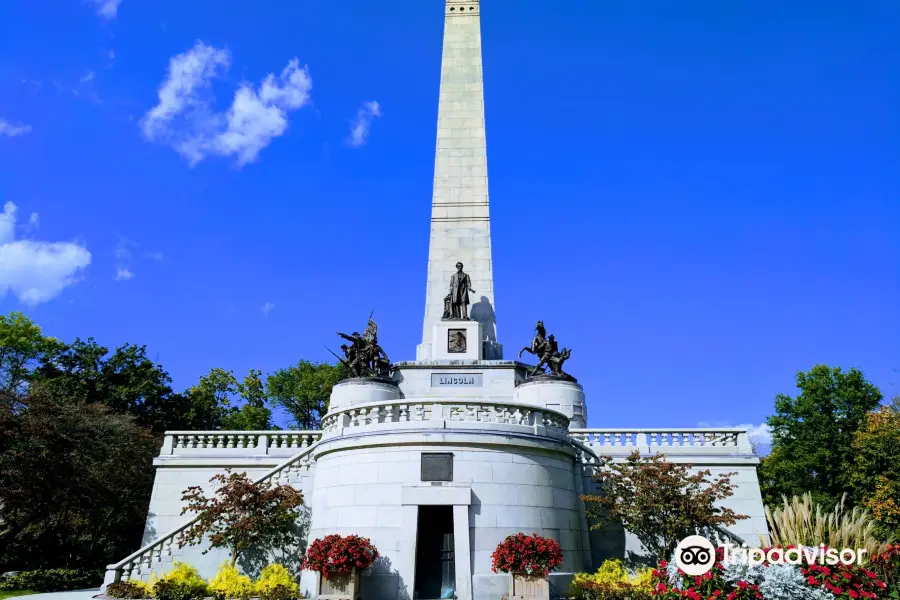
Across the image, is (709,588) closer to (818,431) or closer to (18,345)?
(818,431)

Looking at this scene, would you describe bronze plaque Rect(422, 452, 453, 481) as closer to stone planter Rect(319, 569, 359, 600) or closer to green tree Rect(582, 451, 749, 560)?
stone planter Rect(319, 569, 359, 600)

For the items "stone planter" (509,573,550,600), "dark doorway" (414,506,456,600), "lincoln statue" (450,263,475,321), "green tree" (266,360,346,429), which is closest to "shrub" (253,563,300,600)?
"dark doorway" (414,506,456,600)

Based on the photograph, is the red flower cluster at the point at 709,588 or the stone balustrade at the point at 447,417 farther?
the stone balustrade at the point at 447,417

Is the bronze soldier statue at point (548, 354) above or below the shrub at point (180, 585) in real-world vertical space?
above

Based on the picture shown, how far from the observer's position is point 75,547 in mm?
26219

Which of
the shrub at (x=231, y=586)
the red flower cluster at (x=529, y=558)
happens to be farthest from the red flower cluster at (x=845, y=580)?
the shrub at (x=231, y=586)

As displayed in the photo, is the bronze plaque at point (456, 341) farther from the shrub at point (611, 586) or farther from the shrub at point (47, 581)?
the shrub at point (47, 581)

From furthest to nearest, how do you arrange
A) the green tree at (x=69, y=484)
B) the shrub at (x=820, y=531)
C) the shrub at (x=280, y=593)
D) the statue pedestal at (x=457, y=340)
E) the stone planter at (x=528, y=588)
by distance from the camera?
the statue pedestal at (x=457, y=340) → the green tree at (x=69, y=484) → the shrub at (x=280, y=593) → the stone planter at (x=528, y=588) → the shrub at (x=820, y=531)

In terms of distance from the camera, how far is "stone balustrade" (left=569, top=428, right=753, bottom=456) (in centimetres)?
1928

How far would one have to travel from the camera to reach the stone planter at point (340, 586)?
12633 millimetres

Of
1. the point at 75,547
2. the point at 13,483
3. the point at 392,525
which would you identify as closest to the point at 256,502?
the point at 392,525

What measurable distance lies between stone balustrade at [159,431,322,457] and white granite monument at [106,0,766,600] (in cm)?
5

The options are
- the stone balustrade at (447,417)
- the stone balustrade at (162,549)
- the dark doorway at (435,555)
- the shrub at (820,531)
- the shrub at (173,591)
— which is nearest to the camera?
the shrub at (820,531)

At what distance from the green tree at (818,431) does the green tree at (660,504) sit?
18.2 m
